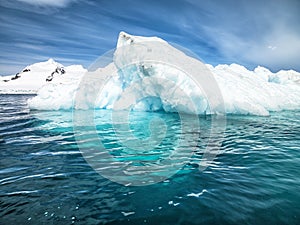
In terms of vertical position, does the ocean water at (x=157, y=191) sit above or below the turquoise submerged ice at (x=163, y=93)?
below

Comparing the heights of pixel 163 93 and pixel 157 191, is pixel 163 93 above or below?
above

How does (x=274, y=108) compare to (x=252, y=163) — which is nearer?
(x=252, y=163)

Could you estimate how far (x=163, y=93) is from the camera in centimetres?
1380

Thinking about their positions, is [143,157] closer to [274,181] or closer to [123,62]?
[274,181]

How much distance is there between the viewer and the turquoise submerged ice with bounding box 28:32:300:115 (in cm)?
1328

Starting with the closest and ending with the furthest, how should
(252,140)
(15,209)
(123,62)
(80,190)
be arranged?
(15,209), (80,190), (252,140), (123,62)

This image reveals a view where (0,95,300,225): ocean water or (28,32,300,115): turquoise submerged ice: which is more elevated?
(28,32,300,115): turquoise submerged ice

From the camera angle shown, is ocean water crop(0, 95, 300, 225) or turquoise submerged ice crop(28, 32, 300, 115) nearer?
ocean water crop(0, 95, 300, 225)

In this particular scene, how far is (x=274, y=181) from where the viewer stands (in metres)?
4.12

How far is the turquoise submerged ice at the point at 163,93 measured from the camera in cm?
1328

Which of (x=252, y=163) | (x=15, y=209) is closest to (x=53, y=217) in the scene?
(x=15, y=209)

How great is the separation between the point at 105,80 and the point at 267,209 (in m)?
15.6

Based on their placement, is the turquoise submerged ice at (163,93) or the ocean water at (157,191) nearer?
the ocean water at (157,191)

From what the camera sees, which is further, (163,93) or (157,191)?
(163,93)
